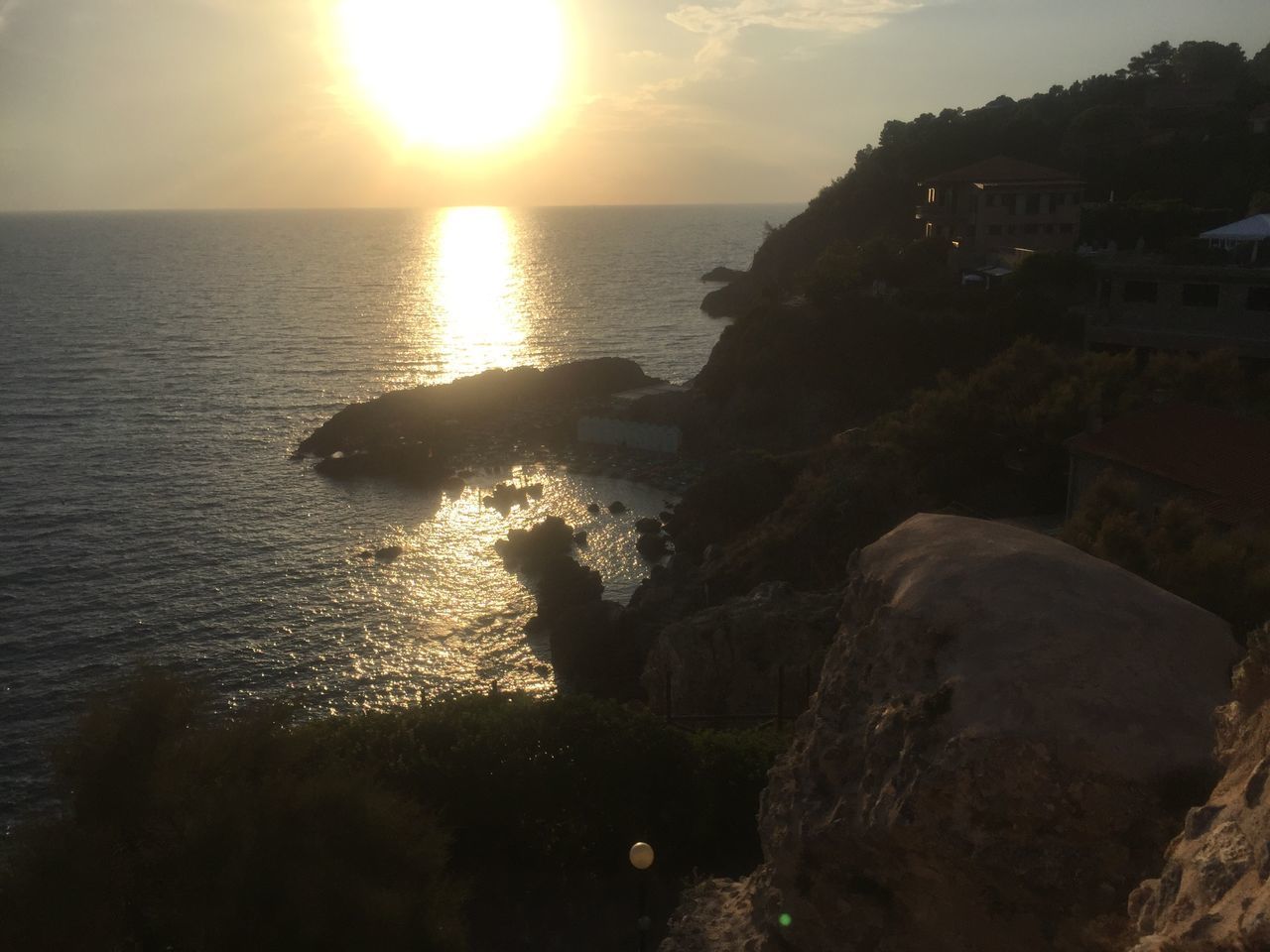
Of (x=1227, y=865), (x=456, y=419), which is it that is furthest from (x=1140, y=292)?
(x=1227, y=865)

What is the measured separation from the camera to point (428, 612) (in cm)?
3794

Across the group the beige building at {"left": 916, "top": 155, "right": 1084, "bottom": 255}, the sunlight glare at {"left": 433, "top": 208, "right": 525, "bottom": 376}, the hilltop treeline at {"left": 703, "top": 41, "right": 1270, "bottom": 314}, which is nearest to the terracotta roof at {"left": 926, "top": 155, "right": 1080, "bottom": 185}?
the beige building at {"left": 916, "top": 155, "right": 1084, "bottom": 255}

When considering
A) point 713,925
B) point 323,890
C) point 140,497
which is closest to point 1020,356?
point 713,925

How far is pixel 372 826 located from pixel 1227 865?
896cm

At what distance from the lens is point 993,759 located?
25.3 ft

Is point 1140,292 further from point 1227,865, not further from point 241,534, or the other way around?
point 1227,865

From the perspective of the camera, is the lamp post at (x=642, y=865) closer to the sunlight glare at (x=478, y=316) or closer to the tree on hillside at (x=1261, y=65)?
the sunlight glare at (x=478, y=316)

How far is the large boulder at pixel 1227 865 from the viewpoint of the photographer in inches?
188

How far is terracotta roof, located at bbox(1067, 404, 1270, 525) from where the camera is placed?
73.8 ft

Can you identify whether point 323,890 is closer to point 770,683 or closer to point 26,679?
point 770,683

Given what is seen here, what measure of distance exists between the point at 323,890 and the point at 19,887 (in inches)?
135

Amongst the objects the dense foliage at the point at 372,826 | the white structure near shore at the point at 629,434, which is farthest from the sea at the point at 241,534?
the white structure near shore at the point at 629,434

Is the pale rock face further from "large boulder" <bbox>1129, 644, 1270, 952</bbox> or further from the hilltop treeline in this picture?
the hilltop treeline

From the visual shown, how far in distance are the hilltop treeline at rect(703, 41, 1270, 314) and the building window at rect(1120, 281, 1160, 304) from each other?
13671 mm
